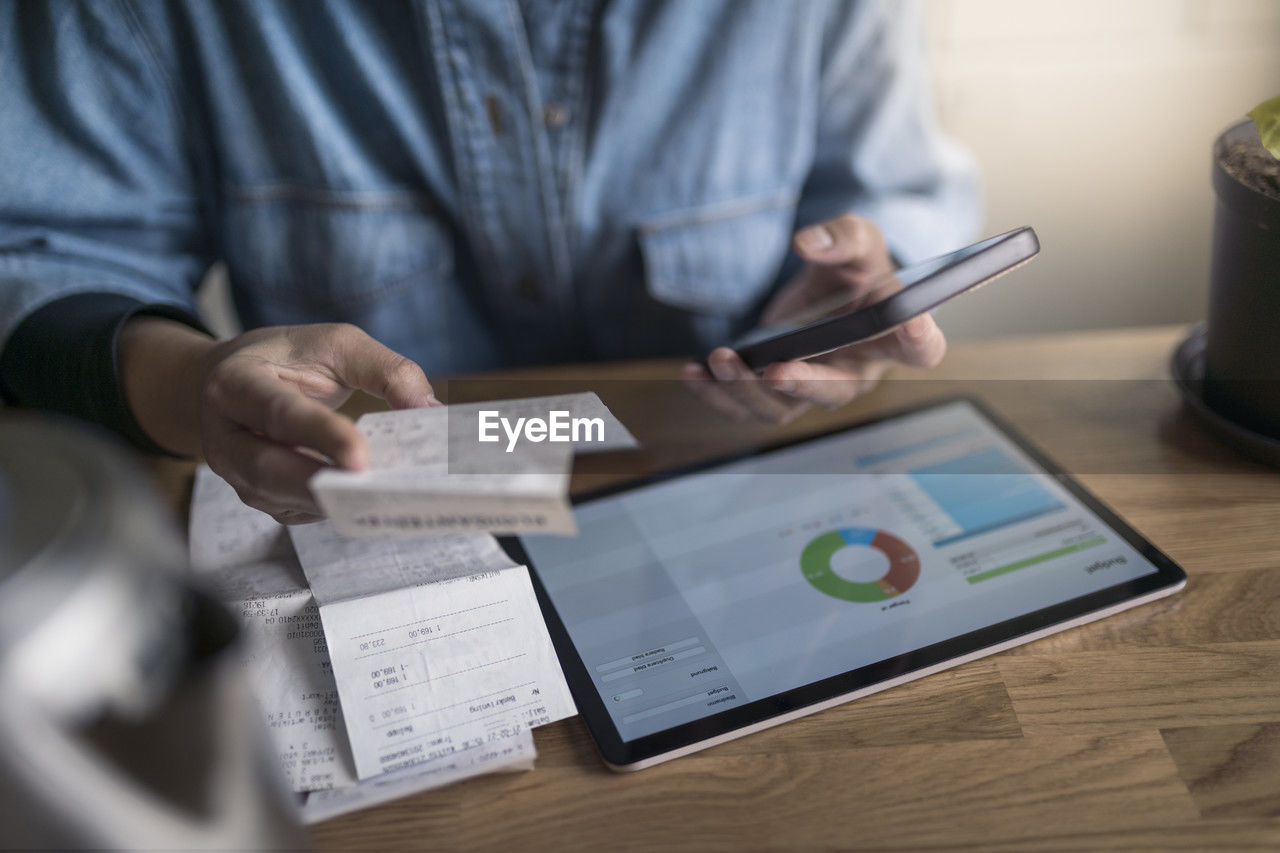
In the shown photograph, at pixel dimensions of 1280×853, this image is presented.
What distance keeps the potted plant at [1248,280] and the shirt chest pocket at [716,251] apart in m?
0.33

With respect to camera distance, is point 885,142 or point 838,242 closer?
point 838,242

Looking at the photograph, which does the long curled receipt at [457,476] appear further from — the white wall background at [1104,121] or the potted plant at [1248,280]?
the white wall background at [1104,121]

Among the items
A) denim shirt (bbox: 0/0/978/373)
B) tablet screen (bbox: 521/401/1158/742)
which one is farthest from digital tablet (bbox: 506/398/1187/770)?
denim shirt (bbox: 0/0/978/373)

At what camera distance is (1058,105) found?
108 cm

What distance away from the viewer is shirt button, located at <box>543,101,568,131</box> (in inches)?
26.6

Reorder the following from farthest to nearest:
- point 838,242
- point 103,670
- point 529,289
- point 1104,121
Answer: point 1104,121
point 529,289
point 838,242
point 103,670

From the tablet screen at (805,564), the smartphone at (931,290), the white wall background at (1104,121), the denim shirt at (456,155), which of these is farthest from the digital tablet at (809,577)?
the white wall background at (1104,121)

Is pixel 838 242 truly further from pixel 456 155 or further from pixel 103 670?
pixel 103 670

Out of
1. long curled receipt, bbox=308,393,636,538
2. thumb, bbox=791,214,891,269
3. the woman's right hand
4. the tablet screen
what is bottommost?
the tablet screen

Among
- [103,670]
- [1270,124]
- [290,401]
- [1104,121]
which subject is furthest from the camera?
[1104,121]

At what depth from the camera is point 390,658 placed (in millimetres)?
430

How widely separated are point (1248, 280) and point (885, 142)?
0.31m

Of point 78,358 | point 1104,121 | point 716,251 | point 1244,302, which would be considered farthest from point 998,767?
point 1104,121

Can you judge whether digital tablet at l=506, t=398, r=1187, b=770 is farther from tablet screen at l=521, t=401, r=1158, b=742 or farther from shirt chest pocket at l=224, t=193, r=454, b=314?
shirt chest pocket at l=224, t=193, r=454, b=314
